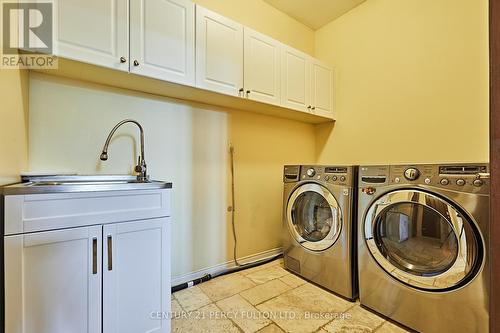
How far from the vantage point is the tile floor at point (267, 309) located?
4.62ft

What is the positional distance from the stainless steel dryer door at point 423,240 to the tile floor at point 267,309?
1.29ft

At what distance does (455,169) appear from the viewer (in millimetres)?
1233

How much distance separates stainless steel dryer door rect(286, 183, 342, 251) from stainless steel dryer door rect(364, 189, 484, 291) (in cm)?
27

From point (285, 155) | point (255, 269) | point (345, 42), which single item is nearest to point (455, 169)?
point (285, 155)

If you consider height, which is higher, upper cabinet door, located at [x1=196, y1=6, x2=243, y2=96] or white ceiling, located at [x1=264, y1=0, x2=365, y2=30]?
white ceiling, located at [x1=264, y1=0, x2=365, y2=30]

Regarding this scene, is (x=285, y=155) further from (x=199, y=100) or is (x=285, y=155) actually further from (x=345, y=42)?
(x=345, y=42)

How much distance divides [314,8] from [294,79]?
3.13 feet

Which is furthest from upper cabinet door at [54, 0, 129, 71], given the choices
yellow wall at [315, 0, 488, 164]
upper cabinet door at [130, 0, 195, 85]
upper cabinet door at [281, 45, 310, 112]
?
yellow wall at [315, 0, 488, 164]

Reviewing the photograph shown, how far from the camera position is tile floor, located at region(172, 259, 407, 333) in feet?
4.62

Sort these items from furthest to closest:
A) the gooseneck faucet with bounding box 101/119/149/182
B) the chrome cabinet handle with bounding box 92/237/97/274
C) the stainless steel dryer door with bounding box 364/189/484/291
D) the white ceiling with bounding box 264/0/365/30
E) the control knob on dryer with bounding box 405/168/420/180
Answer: the white ceiling with bounding box 264/0/365/30, the gooseneck faucet with bounding box 101/119/149/182, the control knob on dryer with bounding box 405/168/420/180, the stainless steel dryer door with bounding box 364/189/484/291, the chrome cabinet handle with bounding box 92/237/97/274

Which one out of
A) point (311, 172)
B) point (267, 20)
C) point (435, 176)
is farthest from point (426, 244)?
point (267, 20)

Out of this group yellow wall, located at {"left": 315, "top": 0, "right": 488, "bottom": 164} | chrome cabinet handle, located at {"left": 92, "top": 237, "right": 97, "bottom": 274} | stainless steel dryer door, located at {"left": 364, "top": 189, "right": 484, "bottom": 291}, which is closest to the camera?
chrome cabinet handle, located at {"left": 92, "top": 237, "right": 97, "bottom": 274}

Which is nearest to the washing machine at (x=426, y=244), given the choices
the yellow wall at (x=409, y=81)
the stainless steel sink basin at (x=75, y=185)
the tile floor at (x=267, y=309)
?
the tile floor at (x=267, y=309)

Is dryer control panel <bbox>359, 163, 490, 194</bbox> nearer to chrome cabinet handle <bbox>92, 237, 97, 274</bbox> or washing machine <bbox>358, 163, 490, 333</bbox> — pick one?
washing machine <bbox>358, 163, 490, 333</bbox>
